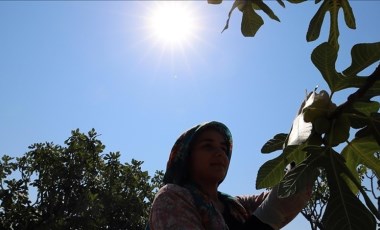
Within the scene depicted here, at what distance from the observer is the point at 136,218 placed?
10602 mm

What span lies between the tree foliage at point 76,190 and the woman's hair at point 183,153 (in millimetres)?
7864

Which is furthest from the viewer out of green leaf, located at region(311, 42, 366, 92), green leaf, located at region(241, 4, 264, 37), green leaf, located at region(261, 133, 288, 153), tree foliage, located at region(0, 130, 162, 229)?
tree foliage, located at region(0, 130, 162, 229)

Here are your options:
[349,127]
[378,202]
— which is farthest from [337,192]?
[378,202]

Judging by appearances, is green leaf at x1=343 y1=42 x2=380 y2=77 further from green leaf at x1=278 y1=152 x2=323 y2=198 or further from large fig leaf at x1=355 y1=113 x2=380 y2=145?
green leaf at x1=278 y1=152 x2=323 y2=198

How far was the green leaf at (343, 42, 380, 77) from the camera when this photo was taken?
91 cm

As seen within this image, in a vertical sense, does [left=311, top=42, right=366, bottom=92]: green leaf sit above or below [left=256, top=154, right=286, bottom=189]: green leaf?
above

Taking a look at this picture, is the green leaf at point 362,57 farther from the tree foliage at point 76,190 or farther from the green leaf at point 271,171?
Result: the tree foliage at point 76,190

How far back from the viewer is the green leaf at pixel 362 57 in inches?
36.0

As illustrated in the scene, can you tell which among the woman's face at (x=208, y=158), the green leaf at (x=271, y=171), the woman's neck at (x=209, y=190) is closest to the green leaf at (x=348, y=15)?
the green leaf at (x=271, y=171)

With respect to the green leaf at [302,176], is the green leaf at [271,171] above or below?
above

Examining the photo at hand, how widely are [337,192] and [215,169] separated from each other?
1122 mm

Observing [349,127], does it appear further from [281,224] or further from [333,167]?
[281,224]

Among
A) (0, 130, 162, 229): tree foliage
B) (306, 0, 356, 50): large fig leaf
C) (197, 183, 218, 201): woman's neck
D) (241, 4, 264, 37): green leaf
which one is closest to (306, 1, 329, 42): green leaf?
(306, 0, 356, 50): large fig leaf

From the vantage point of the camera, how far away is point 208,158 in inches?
81.1
